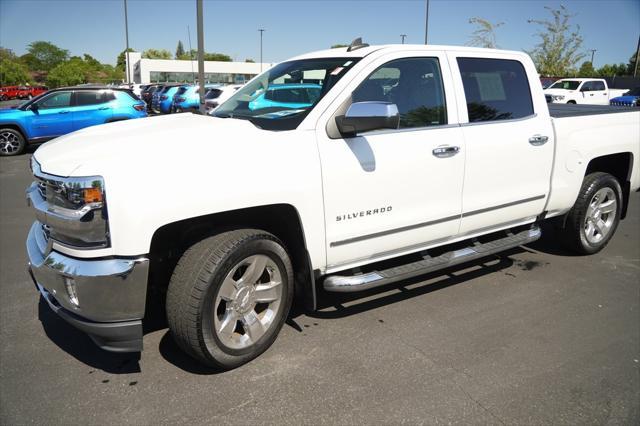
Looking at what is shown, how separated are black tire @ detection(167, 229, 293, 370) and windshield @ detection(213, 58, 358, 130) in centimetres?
79

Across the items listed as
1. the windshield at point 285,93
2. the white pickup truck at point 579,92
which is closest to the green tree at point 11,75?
the white pickup truck at point 579,92

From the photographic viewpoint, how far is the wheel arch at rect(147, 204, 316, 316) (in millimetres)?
2943

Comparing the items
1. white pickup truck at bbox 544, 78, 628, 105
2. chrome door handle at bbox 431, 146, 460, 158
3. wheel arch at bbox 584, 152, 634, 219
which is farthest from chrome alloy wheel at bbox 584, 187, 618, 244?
white pickup truck at bbox 544, 78, 628, 105

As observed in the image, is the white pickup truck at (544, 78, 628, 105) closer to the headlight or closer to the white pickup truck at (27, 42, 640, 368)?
the white pickup truck at (27, 42, 640, 368)

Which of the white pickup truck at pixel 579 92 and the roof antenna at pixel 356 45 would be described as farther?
the white pickup truck at pixel 579 92

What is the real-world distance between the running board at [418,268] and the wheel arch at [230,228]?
0.20m

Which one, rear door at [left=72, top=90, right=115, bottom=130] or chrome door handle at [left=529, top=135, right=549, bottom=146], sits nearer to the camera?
chrome door handle at [left=529, top=135, right=549, bottom=146]

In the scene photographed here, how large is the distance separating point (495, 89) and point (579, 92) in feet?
77.2

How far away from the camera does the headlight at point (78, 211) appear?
2.53m

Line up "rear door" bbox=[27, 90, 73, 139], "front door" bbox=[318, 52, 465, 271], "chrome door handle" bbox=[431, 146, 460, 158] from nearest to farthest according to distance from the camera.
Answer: "front door" bbox=[318, 52, 465, 271] < "chrome door handle" bbox=[431, 146, 460, 158] < "rear door" bbox=[27, 90, 73, 139]

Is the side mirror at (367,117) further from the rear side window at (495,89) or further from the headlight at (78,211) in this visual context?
the headlight at (78,211)

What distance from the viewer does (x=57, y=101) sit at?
12797 mm

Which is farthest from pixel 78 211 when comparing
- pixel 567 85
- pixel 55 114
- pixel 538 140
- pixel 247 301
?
pixel 567 85

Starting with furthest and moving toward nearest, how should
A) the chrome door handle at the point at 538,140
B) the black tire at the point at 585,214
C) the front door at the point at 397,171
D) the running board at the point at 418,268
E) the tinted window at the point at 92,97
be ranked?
1. the tinted window at the point at 92,97
2. the black tire at the point at 585,214
3. the chrome door handle at the point at 538,140
4. the running board at the point at 418,268
5. the front door at the point at 397,171
